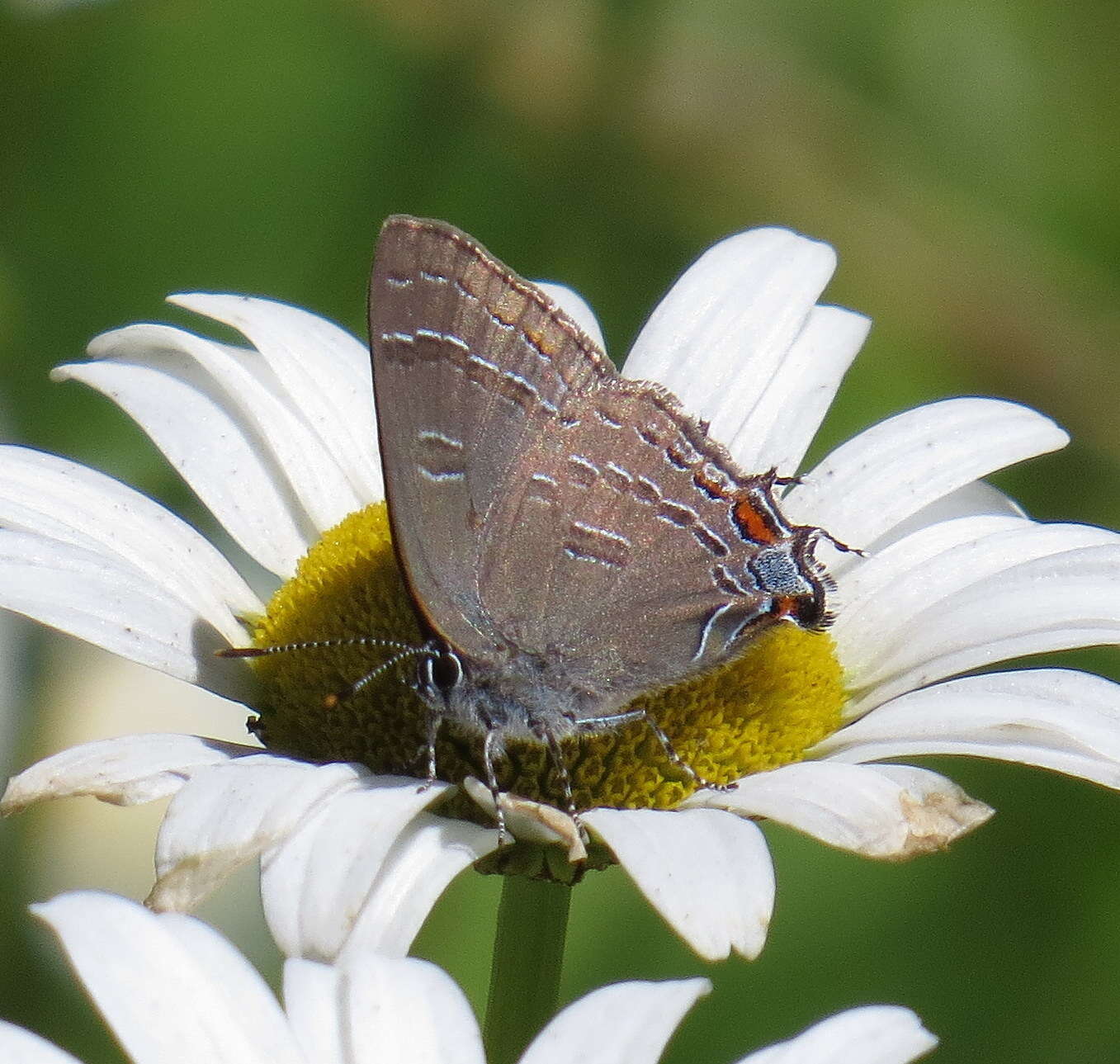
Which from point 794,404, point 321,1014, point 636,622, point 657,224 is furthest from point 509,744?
point 657,224

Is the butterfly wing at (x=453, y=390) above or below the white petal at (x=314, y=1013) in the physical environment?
above

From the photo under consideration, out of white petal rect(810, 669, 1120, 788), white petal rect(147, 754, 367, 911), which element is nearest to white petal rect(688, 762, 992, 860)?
white petal rect(810, 669, 1120, 788)

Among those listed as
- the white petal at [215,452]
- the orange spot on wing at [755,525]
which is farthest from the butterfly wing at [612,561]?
the white petal at [215,452]

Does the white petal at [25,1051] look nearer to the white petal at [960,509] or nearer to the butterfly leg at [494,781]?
the butterfly leg at [494,781]

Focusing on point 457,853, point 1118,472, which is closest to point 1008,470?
point 1118,472

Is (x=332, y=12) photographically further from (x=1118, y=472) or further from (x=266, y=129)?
(x=1118, y=472)

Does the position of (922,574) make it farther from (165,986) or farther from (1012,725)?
(165,986)

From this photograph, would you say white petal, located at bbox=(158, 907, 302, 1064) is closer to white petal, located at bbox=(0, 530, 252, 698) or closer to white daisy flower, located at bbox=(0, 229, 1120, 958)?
white daisy flower, located at bbox=(0, 229, 1120, 958)
